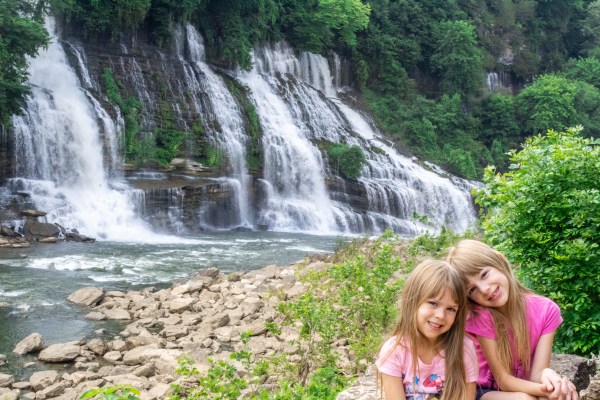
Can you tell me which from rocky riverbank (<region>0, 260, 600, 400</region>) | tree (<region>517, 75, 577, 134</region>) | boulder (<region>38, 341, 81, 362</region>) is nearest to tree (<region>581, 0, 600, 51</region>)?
tree (<region>517, 75, 577, 134</region>)

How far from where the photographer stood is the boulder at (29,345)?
697cm

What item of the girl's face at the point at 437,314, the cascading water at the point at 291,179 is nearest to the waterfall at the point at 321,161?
the cascading water at the point at 291,179

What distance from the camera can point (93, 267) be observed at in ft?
39.1

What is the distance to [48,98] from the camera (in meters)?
18.2

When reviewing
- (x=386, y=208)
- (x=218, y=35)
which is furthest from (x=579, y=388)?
(x=218, y=35)

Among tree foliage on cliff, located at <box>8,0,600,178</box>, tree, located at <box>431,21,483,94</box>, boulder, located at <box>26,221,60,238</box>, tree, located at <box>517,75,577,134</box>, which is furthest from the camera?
tree, located at <box>431,21,483,94</box>

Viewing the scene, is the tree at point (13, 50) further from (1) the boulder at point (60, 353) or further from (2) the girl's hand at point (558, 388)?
(2) the girl's hand at point (558, 388)

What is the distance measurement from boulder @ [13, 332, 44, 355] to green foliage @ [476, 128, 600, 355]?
5.31 meters

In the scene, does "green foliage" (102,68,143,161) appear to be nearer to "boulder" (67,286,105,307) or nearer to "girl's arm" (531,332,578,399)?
"boulder" (67,286,105,307)

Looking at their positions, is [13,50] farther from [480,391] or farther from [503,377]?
[503,377]

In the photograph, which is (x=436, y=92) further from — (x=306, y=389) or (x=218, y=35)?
(x=306, y=389)

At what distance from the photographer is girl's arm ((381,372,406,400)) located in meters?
2.72

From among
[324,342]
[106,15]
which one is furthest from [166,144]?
[324,342]

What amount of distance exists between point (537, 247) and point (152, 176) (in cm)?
1634
